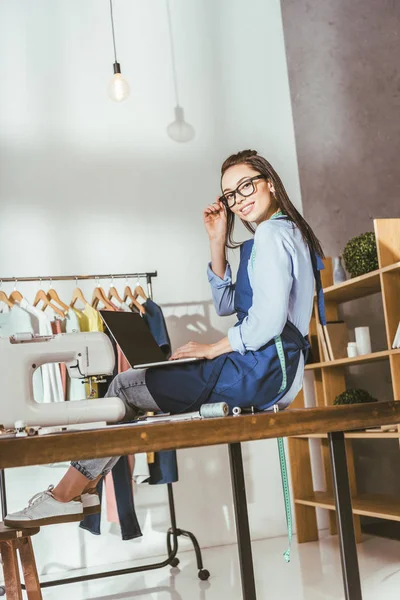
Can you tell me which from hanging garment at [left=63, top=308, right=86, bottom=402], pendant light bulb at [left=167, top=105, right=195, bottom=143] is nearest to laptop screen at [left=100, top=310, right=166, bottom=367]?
hanging garment at [left=63, top=308, right=86, bottom=402]

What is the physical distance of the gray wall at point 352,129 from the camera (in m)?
4.12

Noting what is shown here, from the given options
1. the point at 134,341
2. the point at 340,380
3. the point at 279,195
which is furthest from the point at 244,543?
the point at 340,380

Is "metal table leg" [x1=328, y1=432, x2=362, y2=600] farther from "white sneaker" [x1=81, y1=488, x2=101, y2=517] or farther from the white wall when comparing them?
the white wall

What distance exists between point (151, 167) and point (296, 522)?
2.34m

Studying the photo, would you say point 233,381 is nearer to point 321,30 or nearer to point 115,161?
point 115,161

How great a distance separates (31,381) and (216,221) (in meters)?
0.86

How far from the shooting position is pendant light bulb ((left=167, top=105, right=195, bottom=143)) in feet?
15.3

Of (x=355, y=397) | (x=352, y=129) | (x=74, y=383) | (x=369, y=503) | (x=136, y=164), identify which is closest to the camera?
(x=74, y=383)

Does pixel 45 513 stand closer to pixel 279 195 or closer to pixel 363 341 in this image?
pixel 279 195

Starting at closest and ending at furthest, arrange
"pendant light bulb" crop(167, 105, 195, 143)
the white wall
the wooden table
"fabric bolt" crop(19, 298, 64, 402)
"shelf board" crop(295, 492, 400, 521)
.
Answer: the wooden table
"shelf board" crop(295, 492, 400, 521)
"fabric bolt" crop(19, 298, 64, 402)
the white wall
"pendant light bulb" crop(167, 105, 195, 143)

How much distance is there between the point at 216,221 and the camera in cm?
236

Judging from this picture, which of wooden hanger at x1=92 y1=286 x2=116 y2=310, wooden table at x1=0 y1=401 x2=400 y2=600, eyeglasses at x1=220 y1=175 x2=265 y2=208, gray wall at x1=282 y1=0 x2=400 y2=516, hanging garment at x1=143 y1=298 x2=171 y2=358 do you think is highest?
gray wall at x1=282 y1=0 x2=400 y2=516

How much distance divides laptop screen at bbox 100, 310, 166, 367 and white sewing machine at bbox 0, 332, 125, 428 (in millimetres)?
116

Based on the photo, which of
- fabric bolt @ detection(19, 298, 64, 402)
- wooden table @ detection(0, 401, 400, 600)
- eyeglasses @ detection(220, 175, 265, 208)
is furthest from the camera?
fabric bolt @ detection(19, 298, 64, 402)
